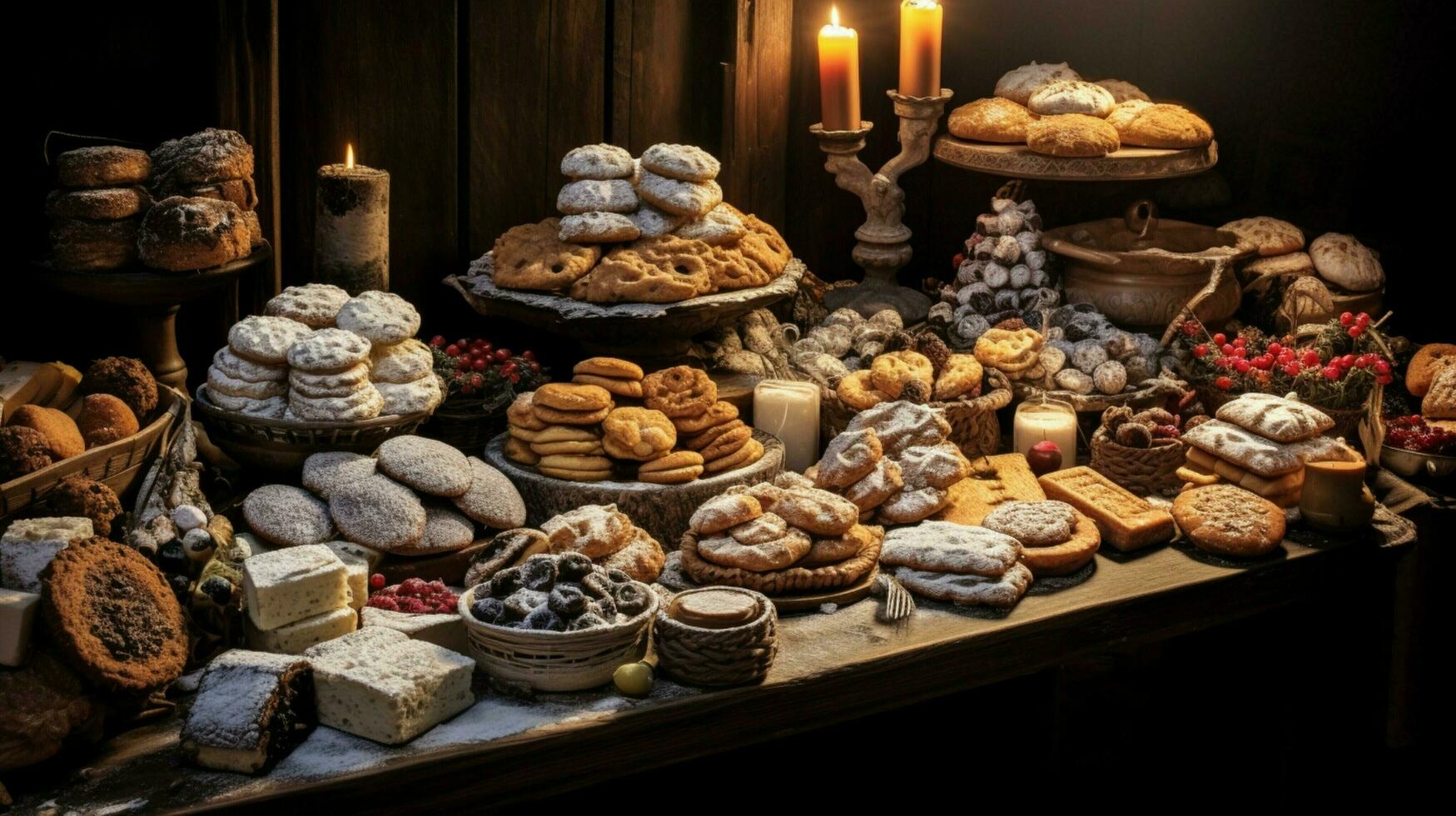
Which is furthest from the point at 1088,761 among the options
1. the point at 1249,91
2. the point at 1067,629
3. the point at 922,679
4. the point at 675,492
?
the point at 1249,91

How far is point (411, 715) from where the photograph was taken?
2725 millimetres

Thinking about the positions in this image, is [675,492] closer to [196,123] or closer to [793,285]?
[793,285]


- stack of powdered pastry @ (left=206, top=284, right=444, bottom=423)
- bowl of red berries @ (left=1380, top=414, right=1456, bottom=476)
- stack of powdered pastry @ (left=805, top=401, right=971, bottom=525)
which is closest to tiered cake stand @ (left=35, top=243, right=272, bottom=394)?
stack of powdered pastry @ (left=206, top=284, right=444, bottom=423)

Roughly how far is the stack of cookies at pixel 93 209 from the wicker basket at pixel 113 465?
37 cm

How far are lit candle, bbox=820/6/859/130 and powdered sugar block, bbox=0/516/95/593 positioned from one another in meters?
2.78

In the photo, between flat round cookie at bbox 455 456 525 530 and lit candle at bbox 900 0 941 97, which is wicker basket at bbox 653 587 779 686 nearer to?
→ flat round cookie at bbox 455 456 525 530

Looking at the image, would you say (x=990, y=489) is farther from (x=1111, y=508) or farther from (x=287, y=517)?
(x=287, y=517)

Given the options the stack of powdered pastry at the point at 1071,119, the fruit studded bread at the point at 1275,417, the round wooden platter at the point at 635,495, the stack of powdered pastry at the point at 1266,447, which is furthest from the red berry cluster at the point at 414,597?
the stack of powdered pastry at the point at 1071,119

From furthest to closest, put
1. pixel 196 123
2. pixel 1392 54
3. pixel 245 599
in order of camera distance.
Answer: pixel 1392 54 < pixel 196 123 < pixel 245 599

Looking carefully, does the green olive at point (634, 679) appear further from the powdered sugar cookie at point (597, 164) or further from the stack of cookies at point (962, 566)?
the powdered sugar cookie at point (597, 164)

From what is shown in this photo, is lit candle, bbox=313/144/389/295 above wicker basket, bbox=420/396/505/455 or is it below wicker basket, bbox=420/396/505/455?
above

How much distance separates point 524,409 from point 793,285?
3.05 feet

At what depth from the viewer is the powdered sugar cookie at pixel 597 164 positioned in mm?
4109

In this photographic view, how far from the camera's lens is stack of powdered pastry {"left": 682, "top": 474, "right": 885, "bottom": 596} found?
3285 millimetres
